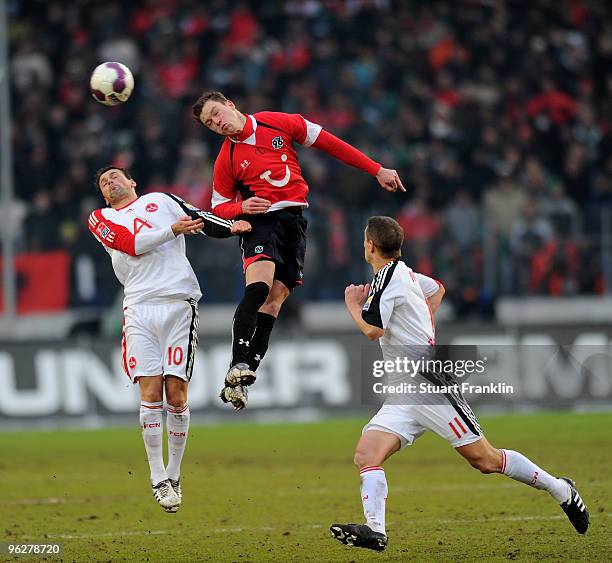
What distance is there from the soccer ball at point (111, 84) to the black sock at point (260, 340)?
1.95 meters

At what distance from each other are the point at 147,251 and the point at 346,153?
1.66 m

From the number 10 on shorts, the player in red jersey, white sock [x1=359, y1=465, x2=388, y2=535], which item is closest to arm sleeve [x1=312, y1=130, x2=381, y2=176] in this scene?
the player in red jersey

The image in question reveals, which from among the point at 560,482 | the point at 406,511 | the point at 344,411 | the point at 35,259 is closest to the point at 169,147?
the point at 35,259

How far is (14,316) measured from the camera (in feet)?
62.3

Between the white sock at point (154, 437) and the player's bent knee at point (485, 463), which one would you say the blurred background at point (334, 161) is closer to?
the white sock at point (154, 437)

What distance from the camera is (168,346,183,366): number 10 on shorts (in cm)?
960

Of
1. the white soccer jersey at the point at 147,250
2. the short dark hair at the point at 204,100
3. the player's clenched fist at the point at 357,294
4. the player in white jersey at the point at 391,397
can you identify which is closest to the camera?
the player in white jersey at the point at 391,397

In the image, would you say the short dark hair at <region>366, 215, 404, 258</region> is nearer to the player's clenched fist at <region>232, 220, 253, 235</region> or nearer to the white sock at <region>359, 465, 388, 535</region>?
the player's clenched fist at <region>232, 220, 253, 235</region>

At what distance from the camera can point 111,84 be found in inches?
371

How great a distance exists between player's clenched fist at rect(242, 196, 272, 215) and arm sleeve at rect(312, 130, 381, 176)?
0.67 meters

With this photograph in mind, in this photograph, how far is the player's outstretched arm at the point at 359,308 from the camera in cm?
818

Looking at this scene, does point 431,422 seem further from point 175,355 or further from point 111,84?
point 111,84

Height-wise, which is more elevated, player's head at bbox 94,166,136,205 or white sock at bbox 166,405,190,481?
player's head at bbox 94,166,136,205

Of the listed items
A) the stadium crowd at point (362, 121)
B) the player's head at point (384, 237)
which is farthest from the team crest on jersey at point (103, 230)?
the stadium crowd at point (362, 121)
